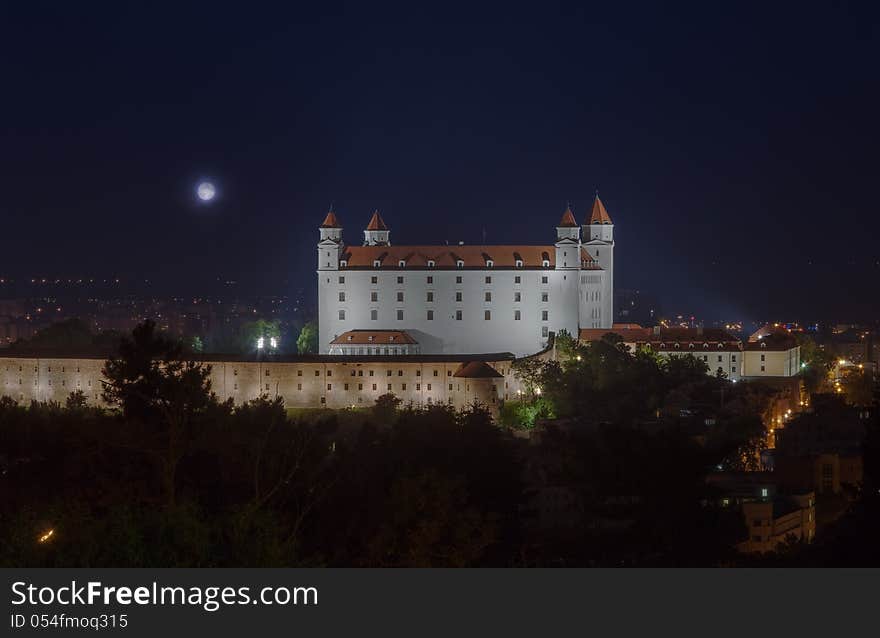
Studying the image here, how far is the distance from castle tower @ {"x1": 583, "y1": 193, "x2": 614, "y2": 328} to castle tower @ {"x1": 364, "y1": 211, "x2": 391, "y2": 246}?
7727mm

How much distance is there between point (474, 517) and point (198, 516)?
23.3 ft

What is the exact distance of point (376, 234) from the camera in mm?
58906

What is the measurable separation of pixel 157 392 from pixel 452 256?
25116 millimetres

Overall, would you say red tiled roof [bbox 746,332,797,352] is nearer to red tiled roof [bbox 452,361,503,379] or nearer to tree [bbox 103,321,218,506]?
red tiled roof [bbox 452,361,503,379]

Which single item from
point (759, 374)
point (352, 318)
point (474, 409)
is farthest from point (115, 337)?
point (759, 374)

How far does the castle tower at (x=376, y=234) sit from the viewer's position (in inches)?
2313

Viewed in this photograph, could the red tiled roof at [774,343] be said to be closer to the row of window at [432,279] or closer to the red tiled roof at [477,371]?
the row of window at [432,279]

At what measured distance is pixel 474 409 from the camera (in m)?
46.3

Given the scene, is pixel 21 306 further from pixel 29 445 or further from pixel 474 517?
pixel 474 517

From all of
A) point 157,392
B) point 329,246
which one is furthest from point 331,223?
point 157,392

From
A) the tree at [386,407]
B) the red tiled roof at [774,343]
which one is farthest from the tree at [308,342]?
the red tiled roof at [774,343]

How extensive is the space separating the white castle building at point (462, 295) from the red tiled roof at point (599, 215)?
199 centimetres

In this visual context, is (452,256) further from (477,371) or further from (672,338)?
(672,338)

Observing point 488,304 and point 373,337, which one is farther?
point 488,304
